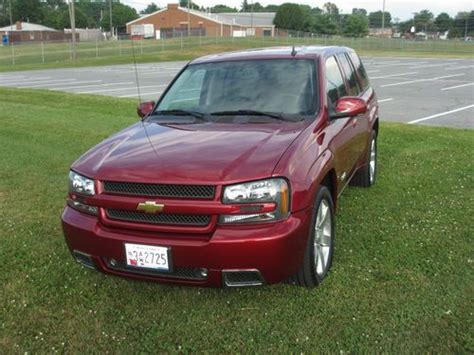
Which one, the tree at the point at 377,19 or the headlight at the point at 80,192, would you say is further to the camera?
A: the tree at the point at 377,19

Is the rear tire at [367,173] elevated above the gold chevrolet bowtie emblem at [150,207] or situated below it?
below

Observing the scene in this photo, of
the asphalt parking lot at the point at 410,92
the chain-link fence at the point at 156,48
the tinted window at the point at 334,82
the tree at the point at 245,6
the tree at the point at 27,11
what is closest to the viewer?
the tinted window at the point at 334,82

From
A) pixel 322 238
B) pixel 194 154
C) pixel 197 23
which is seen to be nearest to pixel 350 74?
pixel 322 238

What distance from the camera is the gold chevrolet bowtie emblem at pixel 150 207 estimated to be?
125 inches

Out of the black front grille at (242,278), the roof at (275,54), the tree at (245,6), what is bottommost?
the black front grille at (242,278)

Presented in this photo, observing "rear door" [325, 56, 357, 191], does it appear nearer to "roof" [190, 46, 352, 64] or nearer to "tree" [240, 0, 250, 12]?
"roof" [190, 46, 352, 64]

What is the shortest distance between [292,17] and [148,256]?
9688cm

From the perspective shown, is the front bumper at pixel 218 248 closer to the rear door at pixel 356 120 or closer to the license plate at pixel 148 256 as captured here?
the license plate at pixel 148 256

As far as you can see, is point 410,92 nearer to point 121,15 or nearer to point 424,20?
point 121,15

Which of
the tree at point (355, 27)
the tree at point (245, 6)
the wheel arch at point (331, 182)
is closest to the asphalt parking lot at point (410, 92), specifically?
the wheel arch at point (331, 182)

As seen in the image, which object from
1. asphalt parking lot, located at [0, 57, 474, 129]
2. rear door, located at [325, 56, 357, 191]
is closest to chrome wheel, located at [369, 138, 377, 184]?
rear door, located at [325, 56, 357, 191]

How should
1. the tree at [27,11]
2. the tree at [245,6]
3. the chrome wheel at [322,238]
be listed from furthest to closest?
the tree at [245,6]
the tree at [27,11]
the chrome wheel at [322,238]

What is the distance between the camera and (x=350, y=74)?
5629 mm

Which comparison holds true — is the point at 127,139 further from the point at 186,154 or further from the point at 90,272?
the point at 90,272
